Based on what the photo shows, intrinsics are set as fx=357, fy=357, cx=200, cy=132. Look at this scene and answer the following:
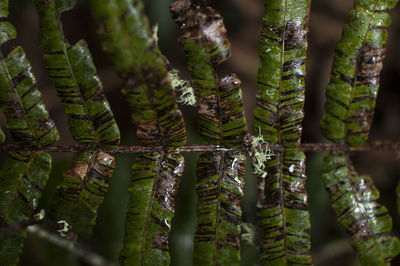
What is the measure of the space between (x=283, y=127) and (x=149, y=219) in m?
0.83

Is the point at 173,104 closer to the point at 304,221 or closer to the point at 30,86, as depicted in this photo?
the point at 30,86

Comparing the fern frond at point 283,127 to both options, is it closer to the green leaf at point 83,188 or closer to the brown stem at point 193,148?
the brown stem at point 193,148

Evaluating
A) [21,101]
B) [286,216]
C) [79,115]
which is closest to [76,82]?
[79,115]

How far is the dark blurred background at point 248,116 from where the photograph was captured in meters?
2.60

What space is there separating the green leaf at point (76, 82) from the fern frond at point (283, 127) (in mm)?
782

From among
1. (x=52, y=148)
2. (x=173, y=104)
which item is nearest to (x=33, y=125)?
(x=52, y=148)

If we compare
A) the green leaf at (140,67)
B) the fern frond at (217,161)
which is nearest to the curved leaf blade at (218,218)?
the fern frond at (217,161)

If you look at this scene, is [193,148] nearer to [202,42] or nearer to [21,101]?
[202,42]

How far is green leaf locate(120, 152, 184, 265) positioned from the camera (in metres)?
1.75

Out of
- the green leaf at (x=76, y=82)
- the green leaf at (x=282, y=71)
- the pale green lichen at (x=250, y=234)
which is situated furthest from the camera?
the pale green lichen at (x=250, y=234)

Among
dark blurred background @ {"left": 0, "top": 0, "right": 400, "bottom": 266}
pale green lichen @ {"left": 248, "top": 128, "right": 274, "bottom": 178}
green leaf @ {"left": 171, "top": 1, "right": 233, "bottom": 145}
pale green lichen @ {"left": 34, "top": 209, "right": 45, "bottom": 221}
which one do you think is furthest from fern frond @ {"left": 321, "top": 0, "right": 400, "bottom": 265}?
pale green lichen @ {"left": 34, "top": 209, "right": 45, "bottom": 221}

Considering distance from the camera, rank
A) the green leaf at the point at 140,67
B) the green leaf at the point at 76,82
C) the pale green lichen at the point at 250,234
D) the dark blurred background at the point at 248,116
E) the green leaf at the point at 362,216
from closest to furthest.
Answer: the green leaf at the point at 140,67
the green leaf at the point at 76,82
the green leaf at the point at 362,216
the pale green lichen at the point at 250,234
the dark blurred background at the point at 248,116

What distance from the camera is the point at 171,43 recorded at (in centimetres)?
293

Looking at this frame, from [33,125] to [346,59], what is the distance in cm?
159
